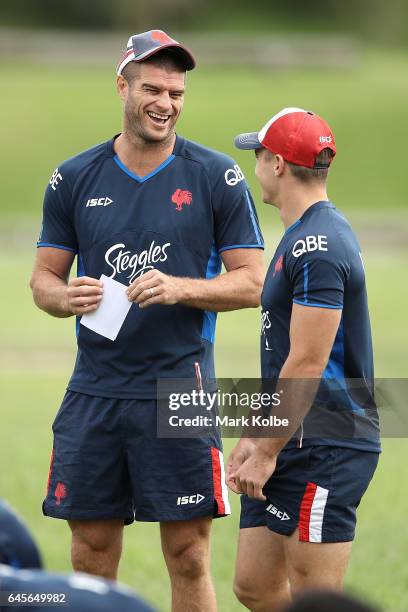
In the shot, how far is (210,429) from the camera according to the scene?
19.0ft

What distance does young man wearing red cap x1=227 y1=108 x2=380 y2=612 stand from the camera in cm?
499

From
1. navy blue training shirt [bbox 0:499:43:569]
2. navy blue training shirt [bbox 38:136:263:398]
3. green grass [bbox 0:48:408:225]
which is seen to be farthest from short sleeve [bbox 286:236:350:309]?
green grass [bbox 0:48:408:225]

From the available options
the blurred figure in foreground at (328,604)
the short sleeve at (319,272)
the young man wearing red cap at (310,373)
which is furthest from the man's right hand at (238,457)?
the blurred figure in foreground at (328,604)

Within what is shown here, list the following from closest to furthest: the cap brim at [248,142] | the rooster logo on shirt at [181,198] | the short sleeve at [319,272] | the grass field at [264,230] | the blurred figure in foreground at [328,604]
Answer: the blurred figure in foreground at [328,604] → the short sleeve at [319,272] → the cap brim at [248,142] → the rooster logo on shirt at [181,198] → the grass field at [264,230]

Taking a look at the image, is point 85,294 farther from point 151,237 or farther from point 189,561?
point 189,561

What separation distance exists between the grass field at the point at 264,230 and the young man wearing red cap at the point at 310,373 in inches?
69.9

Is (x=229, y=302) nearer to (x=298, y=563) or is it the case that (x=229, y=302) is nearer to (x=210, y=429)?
(x=210, y=429)

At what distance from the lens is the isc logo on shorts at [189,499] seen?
5.68 meters

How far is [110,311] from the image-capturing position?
18.7 feet

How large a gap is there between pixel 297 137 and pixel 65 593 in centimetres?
272

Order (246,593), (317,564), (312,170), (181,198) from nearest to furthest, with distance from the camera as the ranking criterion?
1. (317,564)
2. (312,170)
3. (246,593)
4. (181,198)

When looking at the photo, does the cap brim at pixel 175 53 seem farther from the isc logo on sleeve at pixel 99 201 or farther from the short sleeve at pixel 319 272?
the short sleeve at pixel 319 272

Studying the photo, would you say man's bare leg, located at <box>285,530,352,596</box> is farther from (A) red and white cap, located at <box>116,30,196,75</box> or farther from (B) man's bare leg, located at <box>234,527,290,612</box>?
(A) red and white cap, located at <box>116,30,196,75</box>

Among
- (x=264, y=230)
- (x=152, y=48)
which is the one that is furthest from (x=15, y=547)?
(x=264, y=230)
